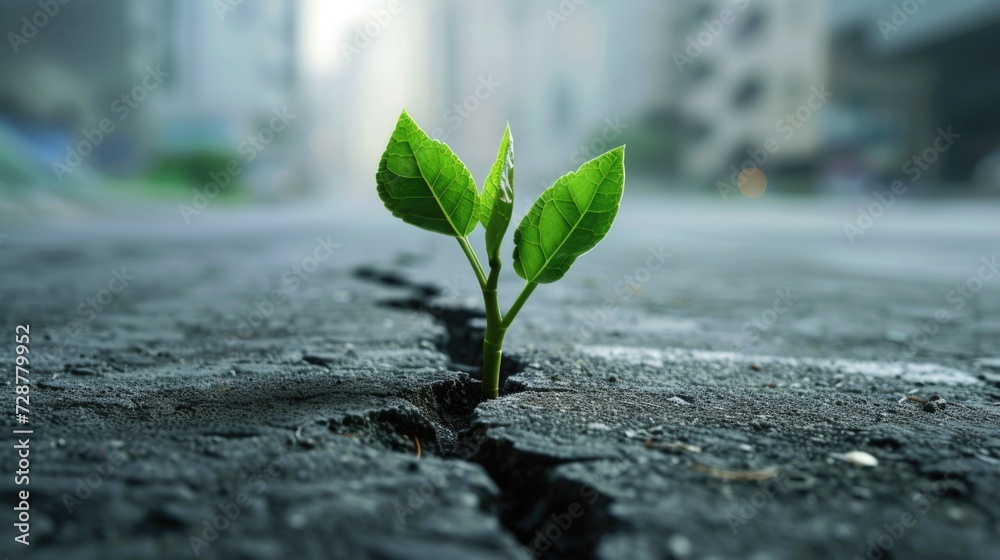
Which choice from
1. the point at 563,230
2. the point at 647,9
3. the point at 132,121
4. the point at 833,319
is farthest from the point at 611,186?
the point at 647,9

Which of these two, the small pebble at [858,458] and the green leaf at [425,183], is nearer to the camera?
the small pebble at [858,458]

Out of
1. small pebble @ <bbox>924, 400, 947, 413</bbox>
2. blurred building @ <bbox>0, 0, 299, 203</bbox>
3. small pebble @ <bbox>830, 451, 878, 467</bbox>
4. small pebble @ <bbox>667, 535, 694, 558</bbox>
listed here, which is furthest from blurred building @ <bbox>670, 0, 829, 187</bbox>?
small pebble @ <bbox>667, 535, 694, 558</bbox>

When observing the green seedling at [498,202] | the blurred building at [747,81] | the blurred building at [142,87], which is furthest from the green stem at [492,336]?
the blurred building at [747,81]

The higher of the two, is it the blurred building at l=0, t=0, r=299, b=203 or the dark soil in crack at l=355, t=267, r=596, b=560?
the blurred building at l=0, t=0, r=299, b=203

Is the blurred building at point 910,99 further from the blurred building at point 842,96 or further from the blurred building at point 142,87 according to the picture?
the blurred building at point 142,87

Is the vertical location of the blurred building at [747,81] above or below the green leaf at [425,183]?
above

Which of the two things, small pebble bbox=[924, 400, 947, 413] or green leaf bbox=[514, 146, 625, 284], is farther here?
small pebble bbox=[924, 400, 947, 413]

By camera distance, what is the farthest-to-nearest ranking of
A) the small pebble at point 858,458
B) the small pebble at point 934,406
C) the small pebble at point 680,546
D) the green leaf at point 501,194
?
the small pebble at point 934,406 < the green leaf at point 501,194 < the small pebble at point 858,458 < the small pebble at point 680,546

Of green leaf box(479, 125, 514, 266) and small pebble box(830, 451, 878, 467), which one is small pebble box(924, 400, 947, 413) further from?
green leaf box(479, 125, 514, 266)
